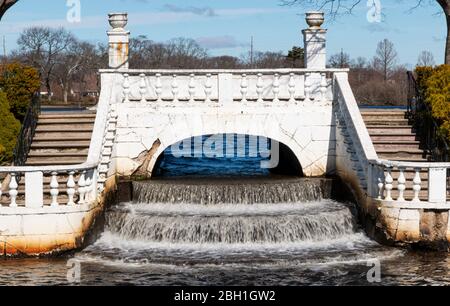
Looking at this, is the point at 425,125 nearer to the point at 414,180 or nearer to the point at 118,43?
the point at 414,180

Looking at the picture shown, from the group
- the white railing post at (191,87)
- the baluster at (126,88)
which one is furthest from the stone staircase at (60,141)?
the white railing post at (191,87)

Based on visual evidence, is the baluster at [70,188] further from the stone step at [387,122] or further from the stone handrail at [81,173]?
the stone step at [387,122]

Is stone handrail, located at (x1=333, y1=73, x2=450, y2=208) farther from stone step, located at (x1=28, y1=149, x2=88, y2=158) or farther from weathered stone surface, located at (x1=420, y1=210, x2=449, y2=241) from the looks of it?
stone step, located at (x1=28, y1=149, x2=88, y2=158)

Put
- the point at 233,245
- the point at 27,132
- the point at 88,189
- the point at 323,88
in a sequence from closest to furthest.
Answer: the point at 233,245
the point at 88,189
the point at 27,132
the point at 323,88

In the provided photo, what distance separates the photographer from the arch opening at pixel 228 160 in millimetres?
20234

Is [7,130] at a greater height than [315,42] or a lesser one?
lesser

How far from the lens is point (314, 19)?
1959 cm

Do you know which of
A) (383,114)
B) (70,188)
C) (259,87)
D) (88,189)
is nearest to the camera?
(70,188)

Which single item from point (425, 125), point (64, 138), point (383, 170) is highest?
point (425, 125)

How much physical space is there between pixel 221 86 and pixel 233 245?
483 cm

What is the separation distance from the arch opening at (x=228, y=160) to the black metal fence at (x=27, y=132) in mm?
3165

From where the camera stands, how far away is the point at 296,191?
1653 cm

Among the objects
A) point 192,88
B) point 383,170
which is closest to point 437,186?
point 383,170
